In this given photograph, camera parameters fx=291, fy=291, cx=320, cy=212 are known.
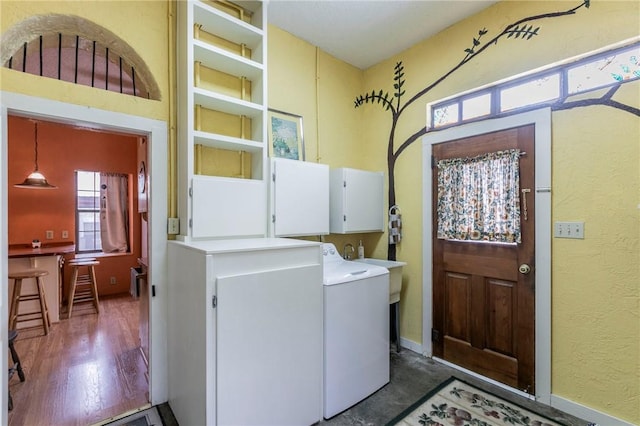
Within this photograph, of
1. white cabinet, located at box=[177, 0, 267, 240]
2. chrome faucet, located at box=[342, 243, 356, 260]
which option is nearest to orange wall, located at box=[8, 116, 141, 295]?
white cabinet, located at box=[177, 0, 267, 240]

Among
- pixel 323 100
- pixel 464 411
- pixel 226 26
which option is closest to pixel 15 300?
pixel 226 26

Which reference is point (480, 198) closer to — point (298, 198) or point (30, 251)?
point (298, 198)

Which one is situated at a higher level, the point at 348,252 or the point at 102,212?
the point at 102,212

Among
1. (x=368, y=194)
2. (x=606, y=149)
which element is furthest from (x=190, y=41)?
(x=606, y=149)

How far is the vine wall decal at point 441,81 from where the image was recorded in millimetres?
1911

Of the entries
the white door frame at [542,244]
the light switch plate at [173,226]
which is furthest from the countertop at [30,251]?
the white door frame at [542,244]

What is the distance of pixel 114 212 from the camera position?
5.24m

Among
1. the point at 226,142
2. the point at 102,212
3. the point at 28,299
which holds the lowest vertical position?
the point at 28,299

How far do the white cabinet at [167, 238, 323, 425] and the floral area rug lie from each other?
70cm

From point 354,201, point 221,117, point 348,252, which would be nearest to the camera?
point 221,117

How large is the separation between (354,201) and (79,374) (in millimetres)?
2828

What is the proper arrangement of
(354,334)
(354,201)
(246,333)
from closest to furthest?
(246,333), (354,334), (354,201)

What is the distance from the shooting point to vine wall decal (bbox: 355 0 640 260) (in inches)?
75.2

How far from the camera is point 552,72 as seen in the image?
2086mm
